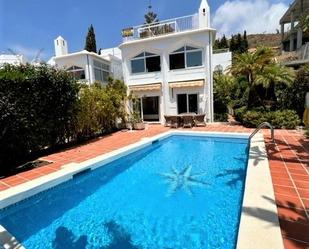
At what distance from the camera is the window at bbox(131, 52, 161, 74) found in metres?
25.6

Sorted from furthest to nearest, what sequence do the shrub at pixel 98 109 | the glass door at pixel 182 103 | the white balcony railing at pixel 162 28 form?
the glass door at pixel 182 103
the white balcony railing at pixel 162 28
the shrub at pixel 98 109

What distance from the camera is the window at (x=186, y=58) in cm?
2377

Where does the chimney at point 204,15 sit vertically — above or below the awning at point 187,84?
above

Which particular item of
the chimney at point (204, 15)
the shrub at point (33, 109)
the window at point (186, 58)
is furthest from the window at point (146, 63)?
the shrub at point (33, 109)

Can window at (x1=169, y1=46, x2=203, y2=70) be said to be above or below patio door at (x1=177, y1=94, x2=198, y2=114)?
above

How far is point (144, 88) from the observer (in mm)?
25703

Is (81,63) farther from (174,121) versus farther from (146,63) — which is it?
(174,121)

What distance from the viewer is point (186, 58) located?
79.3 ft

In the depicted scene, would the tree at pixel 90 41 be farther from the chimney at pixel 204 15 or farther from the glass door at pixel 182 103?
the chimney at pixel 204 15

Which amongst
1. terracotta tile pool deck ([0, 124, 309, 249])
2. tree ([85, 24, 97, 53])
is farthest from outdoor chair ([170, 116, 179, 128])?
tree ([85, 24, 97, 53])

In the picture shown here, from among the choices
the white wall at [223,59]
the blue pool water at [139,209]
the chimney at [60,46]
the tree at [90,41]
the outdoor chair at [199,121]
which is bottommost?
the blue pool water at [139,209]

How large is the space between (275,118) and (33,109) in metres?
18.4

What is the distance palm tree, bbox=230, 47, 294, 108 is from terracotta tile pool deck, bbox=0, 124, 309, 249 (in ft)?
20.9

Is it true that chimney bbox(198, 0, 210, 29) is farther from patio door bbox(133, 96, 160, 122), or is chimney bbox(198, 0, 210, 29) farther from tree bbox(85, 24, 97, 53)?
tree bbox(85, 24, 97, 53)
